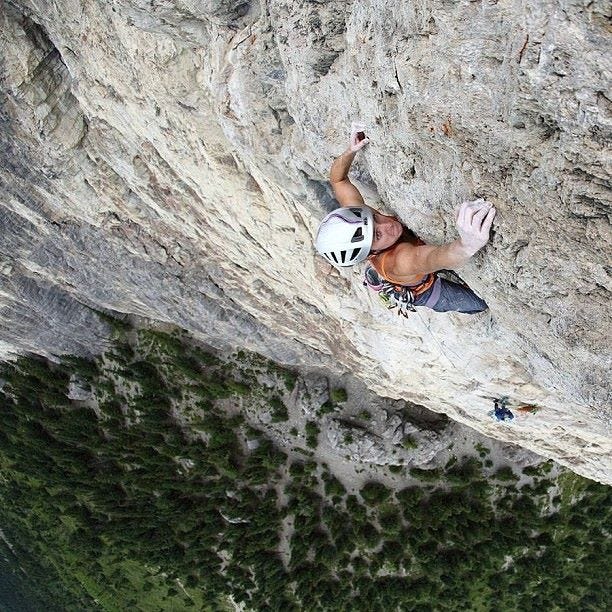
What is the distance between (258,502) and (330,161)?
728 inches

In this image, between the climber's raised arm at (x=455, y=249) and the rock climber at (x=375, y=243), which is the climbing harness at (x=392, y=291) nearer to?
the rock climber at (x=375, y=243)

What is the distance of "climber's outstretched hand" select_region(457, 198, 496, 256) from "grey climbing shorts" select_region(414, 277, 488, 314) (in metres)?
1.47

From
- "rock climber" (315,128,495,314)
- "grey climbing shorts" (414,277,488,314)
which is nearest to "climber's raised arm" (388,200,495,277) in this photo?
"rock climber" (315,128,495,314)

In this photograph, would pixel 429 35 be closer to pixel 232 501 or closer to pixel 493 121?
pixel 493 121

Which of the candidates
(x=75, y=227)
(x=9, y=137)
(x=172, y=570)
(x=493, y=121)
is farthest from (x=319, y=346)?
(x=172, y=570)

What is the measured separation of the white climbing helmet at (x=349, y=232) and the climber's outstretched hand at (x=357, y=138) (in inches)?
21.3

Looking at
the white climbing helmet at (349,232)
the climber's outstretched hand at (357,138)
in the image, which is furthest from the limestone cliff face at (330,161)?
the white climbing helmet at (349,232)

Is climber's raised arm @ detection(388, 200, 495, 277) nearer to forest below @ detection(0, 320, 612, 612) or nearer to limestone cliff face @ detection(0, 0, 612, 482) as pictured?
limestone cliff face @ detection(0, 0, 612, 482)

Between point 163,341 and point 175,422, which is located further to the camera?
point 175,422

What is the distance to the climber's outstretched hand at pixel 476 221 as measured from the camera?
4152mm

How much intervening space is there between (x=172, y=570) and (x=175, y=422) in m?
7.83

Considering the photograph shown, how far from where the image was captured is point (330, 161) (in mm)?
5629

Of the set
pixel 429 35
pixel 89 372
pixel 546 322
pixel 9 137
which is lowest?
pixel 89 372

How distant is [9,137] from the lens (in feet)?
32.2
